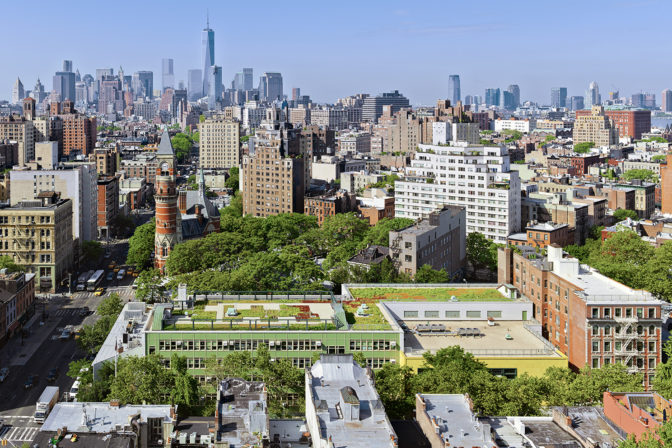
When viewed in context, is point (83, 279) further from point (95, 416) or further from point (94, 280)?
point (95, 416)

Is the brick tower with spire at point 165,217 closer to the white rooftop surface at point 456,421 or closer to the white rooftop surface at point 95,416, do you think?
the white rooftop surface at point 95,416

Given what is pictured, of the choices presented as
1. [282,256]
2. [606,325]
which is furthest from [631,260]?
[282,256]

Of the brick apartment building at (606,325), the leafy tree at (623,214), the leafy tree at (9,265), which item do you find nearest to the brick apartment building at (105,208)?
the leafy tree at (9,265)

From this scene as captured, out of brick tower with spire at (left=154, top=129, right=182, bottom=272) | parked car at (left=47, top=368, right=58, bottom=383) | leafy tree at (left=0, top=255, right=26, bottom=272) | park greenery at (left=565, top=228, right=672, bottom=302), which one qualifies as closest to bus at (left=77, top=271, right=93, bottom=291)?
leafy tree at (left=0, top=255, right=26, bottom=272)

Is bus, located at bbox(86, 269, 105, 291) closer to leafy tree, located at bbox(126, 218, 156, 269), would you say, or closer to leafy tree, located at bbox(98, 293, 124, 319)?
leafy tree, located at bbox(126, 218, 156, 269)

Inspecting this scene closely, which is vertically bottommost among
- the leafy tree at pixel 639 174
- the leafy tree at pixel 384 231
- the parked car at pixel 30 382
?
the parked car at pixel 30 382

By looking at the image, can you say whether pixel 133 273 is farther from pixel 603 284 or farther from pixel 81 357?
pixel 603 284
